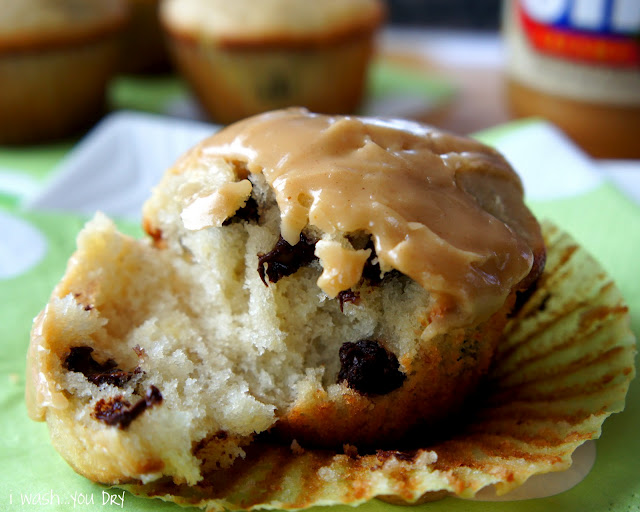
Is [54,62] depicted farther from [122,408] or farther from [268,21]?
[122,408]

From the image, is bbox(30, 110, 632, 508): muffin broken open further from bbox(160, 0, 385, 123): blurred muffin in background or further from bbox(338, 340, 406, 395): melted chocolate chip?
bbox(160, 0, 385, 123): blurred muffin in background

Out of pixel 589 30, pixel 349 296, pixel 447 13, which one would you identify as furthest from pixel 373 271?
pixel 447 13

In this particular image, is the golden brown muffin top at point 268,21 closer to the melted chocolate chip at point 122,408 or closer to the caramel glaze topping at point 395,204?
the caramel glaze topping at point 395,204

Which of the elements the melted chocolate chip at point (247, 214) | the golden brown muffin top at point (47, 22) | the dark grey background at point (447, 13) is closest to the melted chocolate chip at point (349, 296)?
the melted chocolate chip at point (247, 214)

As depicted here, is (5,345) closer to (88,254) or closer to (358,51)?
(88,254)

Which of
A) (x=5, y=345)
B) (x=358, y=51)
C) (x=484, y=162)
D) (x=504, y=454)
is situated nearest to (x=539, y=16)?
(x=358, y=51)

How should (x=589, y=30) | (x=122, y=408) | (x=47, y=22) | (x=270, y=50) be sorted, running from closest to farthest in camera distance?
1. (x=122, y=408)
2. (x=589, y=30)
3. (x=47, y=22)
4. (x=270, y=50)
